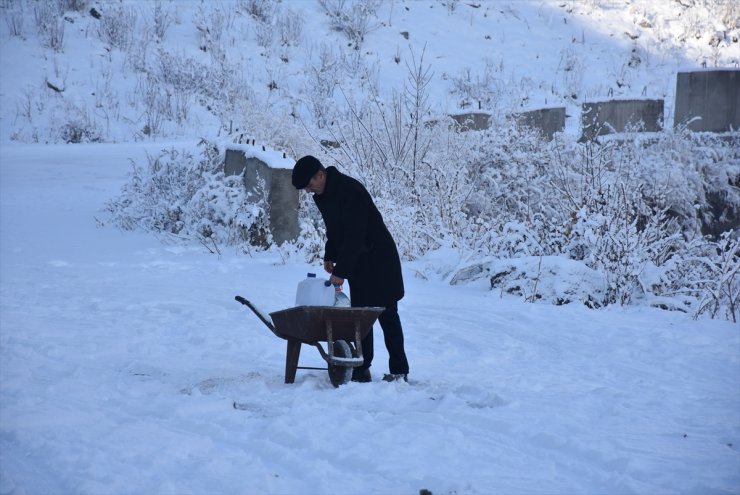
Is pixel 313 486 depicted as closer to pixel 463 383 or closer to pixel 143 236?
pixel 463 383

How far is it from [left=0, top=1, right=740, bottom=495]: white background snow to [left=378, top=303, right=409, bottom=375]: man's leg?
15 centimetres

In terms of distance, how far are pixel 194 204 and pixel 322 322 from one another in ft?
24.3

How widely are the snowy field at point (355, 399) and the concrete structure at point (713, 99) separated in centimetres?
695

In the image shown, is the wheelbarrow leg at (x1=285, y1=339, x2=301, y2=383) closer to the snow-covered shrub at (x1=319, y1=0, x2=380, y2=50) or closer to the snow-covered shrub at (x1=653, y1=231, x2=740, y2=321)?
the snow-covered shrub at (x1=653, y1=231, x2=740, y2=321)

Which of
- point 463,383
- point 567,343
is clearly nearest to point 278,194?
point 567,343

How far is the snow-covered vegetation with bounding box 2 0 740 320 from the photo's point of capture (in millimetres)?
9695

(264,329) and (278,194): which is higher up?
(278,194)

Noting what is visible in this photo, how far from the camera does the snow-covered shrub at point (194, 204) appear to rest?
11.6 metres

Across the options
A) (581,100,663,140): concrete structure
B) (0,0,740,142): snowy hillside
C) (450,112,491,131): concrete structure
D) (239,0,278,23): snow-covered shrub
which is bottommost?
(450,112,491,131): concrete structure

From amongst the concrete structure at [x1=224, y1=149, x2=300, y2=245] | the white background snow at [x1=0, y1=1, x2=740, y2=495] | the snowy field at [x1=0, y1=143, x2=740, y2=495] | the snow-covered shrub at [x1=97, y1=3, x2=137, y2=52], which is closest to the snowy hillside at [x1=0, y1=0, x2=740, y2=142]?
the snow-covered shrub at [x1=97, y1=3, x2=137, y2=52]

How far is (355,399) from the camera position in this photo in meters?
5.18

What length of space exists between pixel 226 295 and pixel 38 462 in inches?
189

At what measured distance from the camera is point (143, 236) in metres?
12.6

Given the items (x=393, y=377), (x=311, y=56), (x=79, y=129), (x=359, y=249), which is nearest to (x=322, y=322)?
(x=359, y=249)
